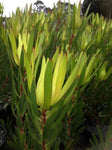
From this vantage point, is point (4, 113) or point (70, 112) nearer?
point (70, 112)

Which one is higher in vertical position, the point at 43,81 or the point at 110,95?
the point at 43,81

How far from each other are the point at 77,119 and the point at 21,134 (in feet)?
0.66

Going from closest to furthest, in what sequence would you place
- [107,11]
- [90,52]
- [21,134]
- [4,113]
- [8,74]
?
[21,134] < [8,74] < [90,52] < [4,113] < [107,11]

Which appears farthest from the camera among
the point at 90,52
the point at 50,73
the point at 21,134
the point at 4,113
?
the point at 4,113

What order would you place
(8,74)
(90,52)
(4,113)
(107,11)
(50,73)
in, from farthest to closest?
(107,11), (4,113), (90,52), (8,74), (50,73)

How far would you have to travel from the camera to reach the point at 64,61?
1.08 ft

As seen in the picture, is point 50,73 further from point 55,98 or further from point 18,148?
point 18,148

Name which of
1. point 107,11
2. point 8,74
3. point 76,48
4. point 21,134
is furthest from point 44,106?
point 107,11


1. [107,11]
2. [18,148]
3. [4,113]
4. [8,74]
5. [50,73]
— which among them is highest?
[107,11]

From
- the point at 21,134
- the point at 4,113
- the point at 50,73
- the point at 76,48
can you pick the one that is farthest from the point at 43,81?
the point at 4,113

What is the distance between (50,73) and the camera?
0.31 m

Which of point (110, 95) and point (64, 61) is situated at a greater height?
point (64, 61)

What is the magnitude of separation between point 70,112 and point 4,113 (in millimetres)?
569

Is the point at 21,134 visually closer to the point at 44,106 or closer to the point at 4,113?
the point at 44,106
